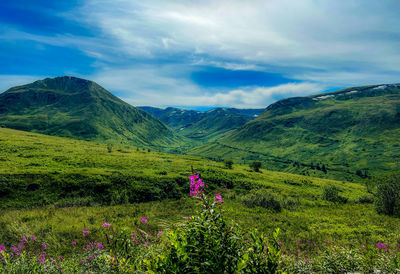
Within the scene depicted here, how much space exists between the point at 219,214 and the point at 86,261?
8.25 metres

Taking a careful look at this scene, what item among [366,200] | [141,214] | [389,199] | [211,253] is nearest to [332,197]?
[366,200]

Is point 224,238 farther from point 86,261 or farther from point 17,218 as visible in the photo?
point 17,218

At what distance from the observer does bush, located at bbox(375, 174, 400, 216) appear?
28.7 metres

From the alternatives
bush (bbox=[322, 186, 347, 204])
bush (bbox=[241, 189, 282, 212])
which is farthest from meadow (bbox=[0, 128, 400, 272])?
bush (bbox=[322, 186, 347, 204])

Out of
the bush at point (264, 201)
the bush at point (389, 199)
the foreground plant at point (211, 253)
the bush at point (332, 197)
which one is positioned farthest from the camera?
the bush at point (332, 197)

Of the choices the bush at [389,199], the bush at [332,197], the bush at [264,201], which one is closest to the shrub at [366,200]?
the bush at [332,197]

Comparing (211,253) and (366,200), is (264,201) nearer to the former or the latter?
(366,200)

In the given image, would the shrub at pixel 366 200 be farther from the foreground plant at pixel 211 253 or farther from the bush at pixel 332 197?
the foreground plant at pixel 211 253

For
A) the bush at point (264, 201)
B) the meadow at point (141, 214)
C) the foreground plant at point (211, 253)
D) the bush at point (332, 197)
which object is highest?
the foreground plant at point (211, 253)

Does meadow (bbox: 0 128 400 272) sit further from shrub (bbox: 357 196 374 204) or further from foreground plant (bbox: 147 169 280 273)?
foreground plant (bbox: 147 169 280 273)

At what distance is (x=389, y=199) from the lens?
2895cm

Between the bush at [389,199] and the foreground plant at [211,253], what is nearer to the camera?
the foreground plant at [211,253]

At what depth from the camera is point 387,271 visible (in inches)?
320

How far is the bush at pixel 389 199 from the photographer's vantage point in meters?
28.7
